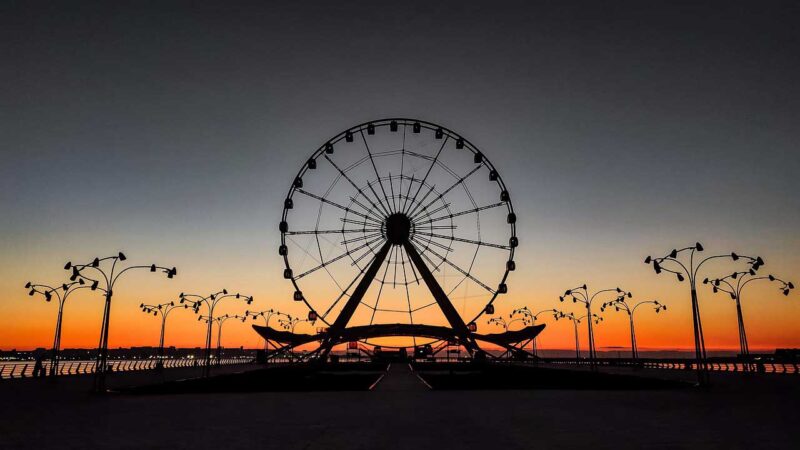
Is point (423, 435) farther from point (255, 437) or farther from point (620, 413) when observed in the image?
point (620, 413)

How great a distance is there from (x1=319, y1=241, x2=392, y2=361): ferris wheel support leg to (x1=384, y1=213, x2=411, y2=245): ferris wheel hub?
1.01 meters

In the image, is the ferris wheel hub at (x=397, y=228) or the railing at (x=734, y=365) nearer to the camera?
the ferris wheel hub at (x=397, y=228)

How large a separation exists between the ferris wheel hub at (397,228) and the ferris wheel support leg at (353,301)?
3.31 ft

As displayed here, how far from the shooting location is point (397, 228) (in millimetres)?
49625

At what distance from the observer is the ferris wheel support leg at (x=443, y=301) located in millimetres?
50938

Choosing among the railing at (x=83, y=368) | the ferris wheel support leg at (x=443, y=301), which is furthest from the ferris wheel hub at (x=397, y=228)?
the railing at (x=83, y=368)

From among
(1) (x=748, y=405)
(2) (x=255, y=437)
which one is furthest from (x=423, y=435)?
(1) (x=748, y=405)

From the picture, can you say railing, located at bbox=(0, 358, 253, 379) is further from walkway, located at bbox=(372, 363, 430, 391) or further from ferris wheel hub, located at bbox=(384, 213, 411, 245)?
ferris wheel hub, located at bbox=(384, 213, 411, 245)

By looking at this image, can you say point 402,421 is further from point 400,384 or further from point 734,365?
point 734,365

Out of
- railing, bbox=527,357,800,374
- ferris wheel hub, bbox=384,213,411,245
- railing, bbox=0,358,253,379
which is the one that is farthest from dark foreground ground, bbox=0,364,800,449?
railing, bbox=527,357,800,374

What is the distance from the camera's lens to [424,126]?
5106 cm

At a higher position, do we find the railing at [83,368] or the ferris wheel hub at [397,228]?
the ferris wheel hub at [397,228]

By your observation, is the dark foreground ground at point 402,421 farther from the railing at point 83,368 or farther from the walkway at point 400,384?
the railing at point 83,368

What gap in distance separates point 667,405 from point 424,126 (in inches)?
1333
